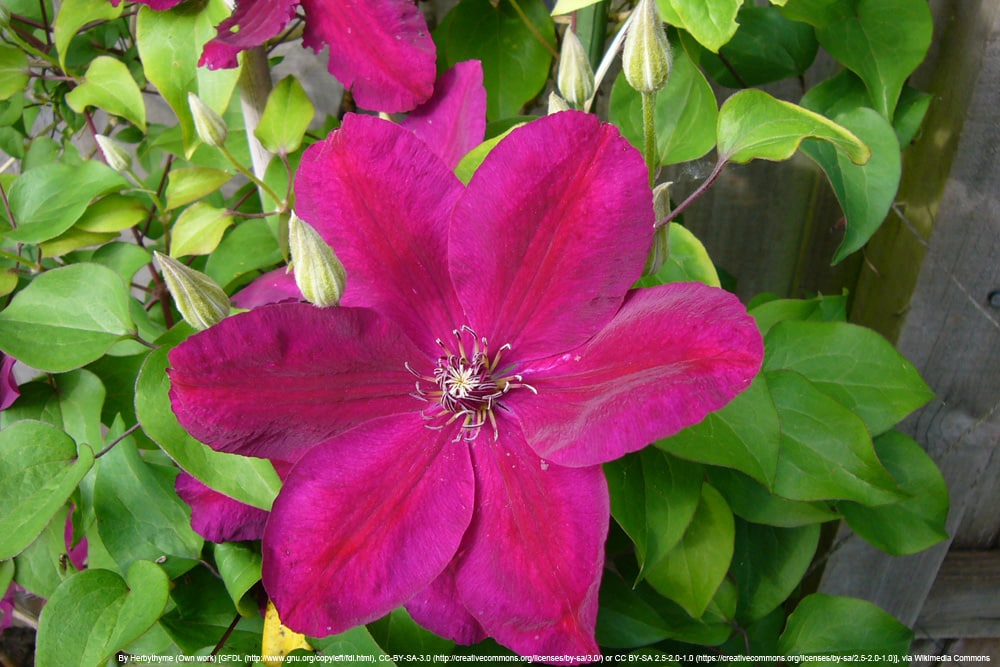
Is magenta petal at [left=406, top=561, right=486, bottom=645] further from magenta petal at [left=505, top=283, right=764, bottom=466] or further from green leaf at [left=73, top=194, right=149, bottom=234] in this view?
green leaf at [left=73, top=194, right=149, bottom=234]

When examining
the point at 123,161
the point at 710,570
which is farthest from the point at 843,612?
the point at 123,161

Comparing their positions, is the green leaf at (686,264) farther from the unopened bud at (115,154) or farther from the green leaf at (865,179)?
the unopened bud at (115,154)

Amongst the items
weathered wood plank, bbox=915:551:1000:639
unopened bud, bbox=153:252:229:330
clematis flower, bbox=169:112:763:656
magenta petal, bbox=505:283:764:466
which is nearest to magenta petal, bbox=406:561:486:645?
clematis flower, bbox=169:112:763:656

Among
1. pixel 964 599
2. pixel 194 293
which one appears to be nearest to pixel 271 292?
pixel 194 293

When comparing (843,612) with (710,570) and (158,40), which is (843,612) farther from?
(158,40)

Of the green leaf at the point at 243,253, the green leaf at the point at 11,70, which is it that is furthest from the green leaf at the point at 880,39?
the green leaf at the point at 11,70

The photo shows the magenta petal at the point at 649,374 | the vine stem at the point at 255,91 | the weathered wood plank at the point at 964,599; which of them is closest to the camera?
the magenta petal at the point at 649,374

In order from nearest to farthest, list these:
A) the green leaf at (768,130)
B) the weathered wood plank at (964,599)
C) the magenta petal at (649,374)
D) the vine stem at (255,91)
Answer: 1. the magenta petal at (649,374)
2. the green leaf at (768,130)
3. the vine stem at (255,91)
4. the weathered wood plank at (964,599)
